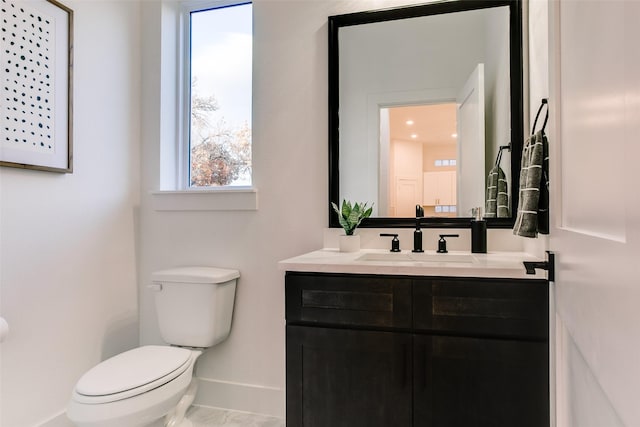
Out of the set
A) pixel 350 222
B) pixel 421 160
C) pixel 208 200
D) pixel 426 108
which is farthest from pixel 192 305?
pixel 426 108

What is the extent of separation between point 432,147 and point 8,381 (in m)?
2.05

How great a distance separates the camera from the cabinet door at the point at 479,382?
1.20 m

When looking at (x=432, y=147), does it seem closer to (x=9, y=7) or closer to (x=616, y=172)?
(x=616, y=172)

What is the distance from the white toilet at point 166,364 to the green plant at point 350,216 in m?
0.66

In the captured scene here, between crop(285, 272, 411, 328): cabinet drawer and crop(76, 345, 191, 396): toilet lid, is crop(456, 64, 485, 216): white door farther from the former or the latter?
crop(76, 345, 191, 396): toilet lid

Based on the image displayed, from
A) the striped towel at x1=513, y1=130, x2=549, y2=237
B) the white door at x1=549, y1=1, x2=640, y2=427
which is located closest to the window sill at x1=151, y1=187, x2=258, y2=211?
the striped towel at x1=513, y1=130, x2=549, y2=237

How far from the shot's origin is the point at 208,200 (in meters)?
2.09

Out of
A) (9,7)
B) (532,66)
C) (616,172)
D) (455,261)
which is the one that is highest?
(9,7)

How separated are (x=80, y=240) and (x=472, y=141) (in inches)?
76.6

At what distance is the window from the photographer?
7.22ft

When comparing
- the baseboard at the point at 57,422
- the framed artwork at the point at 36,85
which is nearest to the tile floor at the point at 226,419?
the baseboard at the point at 57,422

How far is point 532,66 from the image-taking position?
1.54 m

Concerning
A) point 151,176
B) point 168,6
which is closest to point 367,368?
point 151,176

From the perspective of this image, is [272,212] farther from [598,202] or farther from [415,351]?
Result: [598,202]
